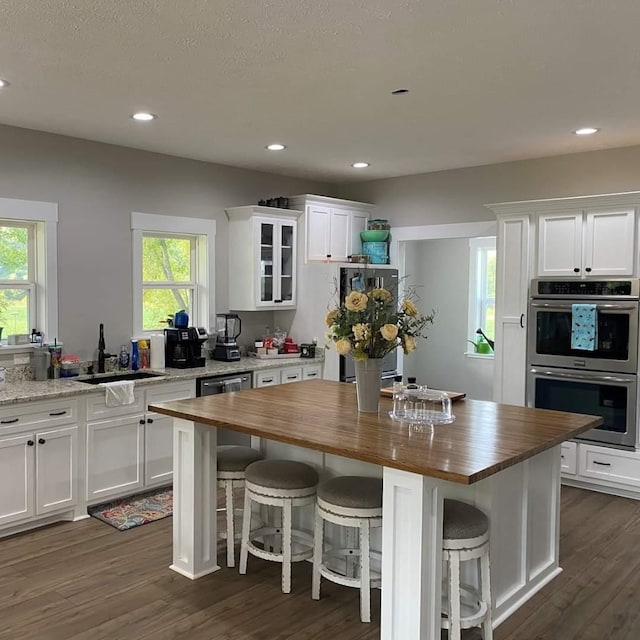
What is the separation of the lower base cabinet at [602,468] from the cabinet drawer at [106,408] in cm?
324

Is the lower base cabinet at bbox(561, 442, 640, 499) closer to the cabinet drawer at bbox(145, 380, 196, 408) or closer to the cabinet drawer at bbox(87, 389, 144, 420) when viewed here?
the cabinet drawer at bbox(145, 380, 196, 408)

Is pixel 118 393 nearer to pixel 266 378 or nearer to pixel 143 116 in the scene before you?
pixel 266 378

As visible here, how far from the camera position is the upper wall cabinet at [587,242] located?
464 cm

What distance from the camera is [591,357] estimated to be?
4785mm

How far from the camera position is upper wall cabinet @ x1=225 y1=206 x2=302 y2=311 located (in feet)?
18.9

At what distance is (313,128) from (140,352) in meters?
2.21

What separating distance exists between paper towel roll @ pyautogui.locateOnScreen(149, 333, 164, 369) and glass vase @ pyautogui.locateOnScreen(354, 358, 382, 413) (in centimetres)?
235

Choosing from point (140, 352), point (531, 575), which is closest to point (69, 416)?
point (140, 352)

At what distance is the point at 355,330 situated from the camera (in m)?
3.11

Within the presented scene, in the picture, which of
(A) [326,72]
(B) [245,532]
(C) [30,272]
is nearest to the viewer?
(A) [326,72]

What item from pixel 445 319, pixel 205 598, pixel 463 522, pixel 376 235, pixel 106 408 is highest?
pixel 376 235

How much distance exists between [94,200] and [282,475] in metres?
2.81

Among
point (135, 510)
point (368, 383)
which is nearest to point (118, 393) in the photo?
point (135, 510)

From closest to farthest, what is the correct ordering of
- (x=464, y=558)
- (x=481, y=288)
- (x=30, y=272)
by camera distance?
(x=464, y=558) < (x=30, y=272) < (x=481, y=288)
